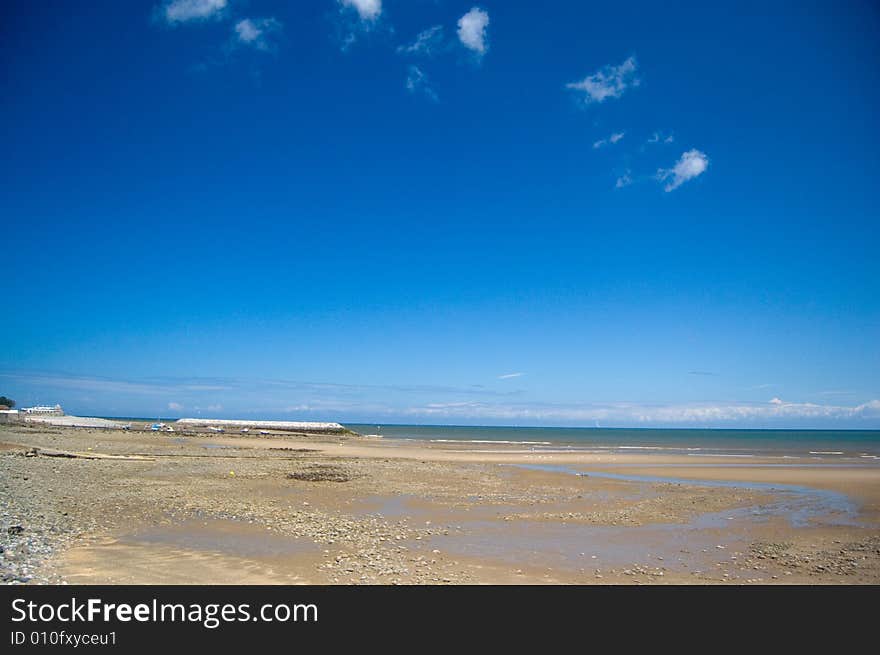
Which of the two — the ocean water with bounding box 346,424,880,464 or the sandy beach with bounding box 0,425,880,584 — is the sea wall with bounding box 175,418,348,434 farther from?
the sandy beach with bounding box 0,425,880,584

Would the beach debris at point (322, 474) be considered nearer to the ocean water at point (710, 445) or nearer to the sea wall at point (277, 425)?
the ocean water at point (710, 445)

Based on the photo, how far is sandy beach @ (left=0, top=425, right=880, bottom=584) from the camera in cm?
1041

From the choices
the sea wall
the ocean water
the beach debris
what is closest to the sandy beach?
the beach debris

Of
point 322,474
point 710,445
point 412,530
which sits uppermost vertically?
point 412,530

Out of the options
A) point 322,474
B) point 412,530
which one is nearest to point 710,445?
point 322,474

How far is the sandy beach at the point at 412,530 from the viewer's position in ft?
34.1

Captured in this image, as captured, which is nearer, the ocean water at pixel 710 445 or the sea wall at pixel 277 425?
the ocean water at pixel 710 445

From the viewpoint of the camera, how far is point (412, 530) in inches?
586

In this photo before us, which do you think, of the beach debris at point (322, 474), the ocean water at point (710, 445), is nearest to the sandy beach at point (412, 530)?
the beach debris at point (322, 474)

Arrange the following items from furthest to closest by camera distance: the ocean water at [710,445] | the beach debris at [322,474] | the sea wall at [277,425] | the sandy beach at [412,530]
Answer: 1. the sea wall at [277,425]
2. the ocean water at [710,445]
3. the beach debris at [322,474]
4. the sandy beach at [412,530]

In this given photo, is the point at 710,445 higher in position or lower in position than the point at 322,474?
lower

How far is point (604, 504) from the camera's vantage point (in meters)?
21.2

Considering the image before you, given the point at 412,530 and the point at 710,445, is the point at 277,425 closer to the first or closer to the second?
the point at 710,445

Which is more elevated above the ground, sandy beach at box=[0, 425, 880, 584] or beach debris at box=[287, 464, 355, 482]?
sandy beach at box=[0, 425, 880, 584]
